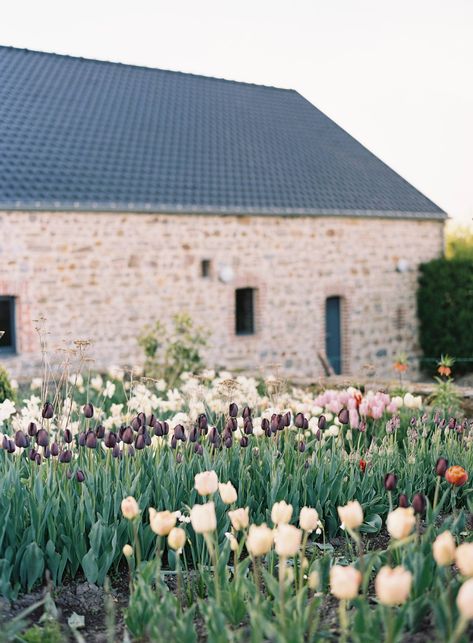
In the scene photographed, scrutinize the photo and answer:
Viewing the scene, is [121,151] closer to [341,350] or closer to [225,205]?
[225,205]

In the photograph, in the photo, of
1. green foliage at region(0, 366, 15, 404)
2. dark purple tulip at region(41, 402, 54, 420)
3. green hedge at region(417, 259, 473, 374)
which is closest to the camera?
dark purple tulip at region(41, 402, 54, 420)

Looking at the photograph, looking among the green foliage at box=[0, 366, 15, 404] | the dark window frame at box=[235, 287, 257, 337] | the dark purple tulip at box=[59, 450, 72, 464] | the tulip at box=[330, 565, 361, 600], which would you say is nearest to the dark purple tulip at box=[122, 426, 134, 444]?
the dark purple tulip at box=[59, 450, 72, 464]

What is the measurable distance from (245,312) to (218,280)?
1.22 meters

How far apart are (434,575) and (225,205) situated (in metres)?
14.5

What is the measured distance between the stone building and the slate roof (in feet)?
0.15

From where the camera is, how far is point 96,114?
19.0 metres

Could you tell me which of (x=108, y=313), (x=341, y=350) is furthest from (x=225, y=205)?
(x=341, y=350)

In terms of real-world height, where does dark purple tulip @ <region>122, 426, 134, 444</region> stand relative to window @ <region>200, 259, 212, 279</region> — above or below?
below

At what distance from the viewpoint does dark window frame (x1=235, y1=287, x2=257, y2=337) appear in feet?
62.2

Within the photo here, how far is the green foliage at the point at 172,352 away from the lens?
46.6 ft

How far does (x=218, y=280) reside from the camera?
18172 mm

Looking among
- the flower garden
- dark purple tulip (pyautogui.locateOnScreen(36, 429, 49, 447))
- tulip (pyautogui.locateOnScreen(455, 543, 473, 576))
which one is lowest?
the flower garden

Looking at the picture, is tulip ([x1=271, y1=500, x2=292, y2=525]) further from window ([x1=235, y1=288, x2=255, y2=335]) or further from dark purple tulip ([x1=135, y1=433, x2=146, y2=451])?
window ([x1=235, y1=288, x2=255, y2=335])

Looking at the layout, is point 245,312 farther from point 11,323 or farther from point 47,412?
point 47,412
